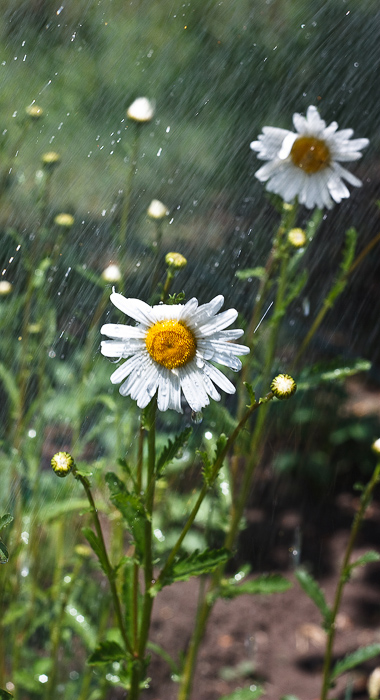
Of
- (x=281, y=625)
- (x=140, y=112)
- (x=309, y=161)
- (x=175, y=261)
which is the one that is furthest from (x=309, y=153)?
(x=281, y=625)

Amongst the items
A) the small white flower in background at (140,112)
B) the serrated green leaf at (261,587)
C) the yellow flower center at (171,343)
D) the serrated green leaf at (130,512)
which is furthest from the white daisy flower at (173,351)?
the small white flower in background at (140,112)

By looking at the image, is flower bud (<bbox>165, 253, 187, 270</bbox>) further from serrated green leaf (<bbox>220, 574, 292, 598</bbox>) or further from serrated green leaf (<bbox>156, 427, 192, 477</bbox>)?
serrated green leaf (<bbox>220, 574, 292, 598</bbox>)

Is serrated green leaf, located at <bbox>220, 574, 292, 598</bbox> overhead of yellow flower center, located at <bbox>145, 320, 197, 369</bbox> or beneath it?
beneath

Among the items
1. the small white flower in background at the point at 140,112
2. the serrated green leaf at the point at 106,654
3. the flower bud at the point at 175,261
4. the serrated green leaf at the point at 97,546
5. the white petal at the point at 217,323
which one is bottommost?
the serrated green leaf at the point at 106,654

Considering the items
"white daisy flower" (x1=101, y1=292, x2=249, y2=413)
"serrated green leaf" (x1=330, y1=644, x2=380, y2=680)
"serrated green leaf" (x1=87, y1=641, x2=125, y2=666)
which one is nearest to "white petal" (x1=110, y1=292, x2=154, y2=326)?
"white daisy flower" (x1=101, y1=292, x2=249, y2=413)

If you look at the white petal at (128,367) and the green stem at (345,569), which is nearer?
the white petal at (128,367)

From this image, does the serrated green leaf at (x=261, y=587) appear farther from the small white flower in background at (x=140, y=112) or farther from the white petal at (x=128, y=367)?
the small white flower in background at (x=140, y=112)

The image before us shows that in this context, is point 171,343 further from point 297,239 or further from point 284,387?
point 297,239
